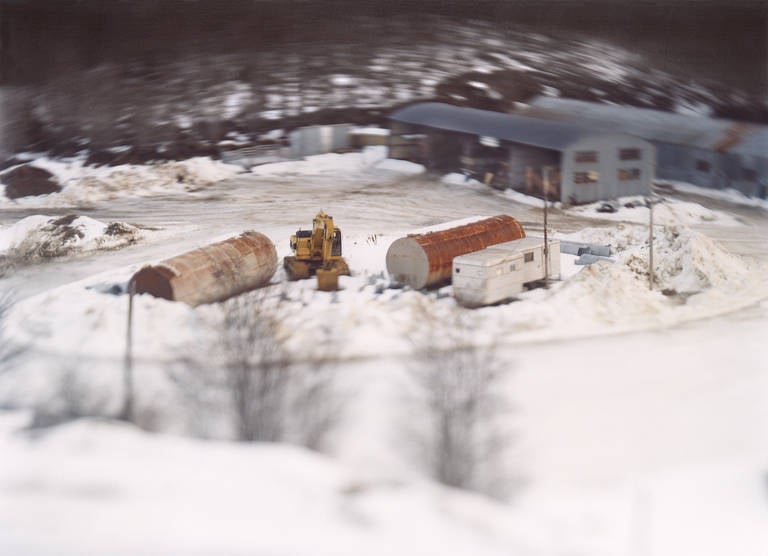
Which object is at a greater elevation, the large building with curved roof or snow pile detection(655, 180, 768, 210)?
the large building with curved roof

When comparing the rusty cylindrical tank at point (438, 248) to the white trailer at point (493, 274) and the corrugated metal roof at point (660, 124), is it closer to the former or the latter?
the white trailer at point (493, 274)

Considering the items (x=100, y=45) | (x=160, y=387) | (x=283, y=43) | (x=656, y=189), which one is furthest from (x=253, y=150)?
(x=656, y=189)

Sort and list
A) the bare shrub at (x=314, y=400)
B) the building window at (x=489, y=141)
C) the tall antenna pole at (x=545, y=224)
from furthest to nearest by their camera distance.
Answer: the building window at (x=489, y=141) → the tall antenna pole at (x=545, y=224) → the bare shrub at (x=314, y=400)

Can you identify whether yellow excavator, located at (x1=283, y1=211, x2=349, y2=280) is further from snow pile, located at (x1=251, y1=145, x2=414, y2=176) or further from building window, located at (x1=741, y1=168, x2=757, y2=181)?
building window, located at (x1=741, y1=168, x2=757, y2=181)

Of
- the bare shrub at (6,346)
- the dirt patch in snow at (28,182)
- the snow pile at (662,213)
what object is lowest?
the bare shrub at (6,346)

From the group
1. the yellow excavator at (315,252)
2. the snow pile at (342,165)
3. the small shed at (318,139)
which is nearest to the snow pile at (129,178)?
the snow pile at (342,165)

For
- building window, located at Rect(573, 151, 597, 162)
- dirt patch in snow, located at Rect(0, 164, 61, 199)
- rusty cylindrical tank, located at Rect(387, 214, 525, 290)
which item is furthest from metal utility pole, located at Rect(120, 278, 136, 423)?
building window, located at Rect(573, 151, 597, 162)
